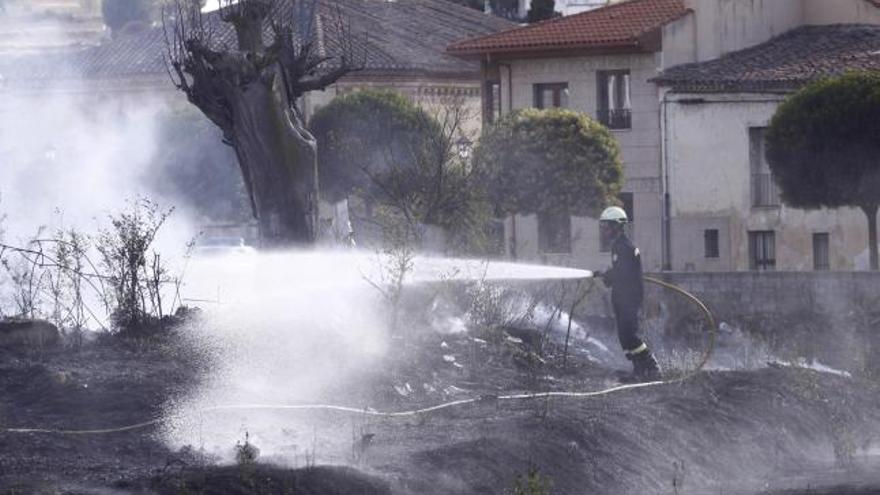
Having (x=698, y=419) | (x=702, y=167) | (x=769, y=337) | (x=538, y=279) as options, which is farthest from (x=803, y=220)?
(x=698, y=419)

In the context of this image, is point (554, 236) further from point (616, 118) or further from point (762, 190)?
point (762, 190)

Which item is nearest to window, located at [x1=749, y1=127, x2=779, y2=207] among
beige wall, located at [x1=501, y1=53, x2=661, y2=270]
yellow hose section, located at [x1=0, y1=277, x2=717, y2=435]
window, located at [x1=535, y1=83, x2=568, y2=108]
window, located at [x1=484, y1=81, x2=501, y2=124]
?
beige wall, located at [x1=501, y1=53, x2=661, y2=270]

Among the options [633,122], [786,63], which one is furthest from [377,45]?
[786,63]

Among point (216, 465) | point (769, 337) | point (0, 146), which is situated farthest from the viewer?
point (0, 146)

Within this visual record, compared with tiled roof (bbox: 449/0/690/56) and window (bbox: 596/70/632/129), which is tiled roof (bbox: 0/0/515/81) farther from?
window (bbox: 596/70/632/129)

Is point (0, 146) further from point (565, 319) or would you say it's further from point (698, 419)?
point (698, 419)

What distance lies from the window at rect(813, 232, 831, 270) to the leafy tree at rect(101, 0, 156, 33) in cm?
5579

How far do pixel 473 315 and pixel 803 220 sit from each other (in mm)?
18970

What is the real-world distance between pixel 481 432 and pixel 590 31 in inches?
1230

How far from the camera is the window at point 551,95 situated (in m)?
50.8

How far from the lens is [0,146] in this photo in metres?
55.6

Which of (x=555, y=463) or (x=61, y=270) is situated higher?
(x=61, y=270)

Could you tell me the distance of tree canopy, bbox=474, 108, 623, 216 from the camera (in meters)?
43.2

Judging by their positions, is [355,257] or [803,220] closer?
[355,257]
